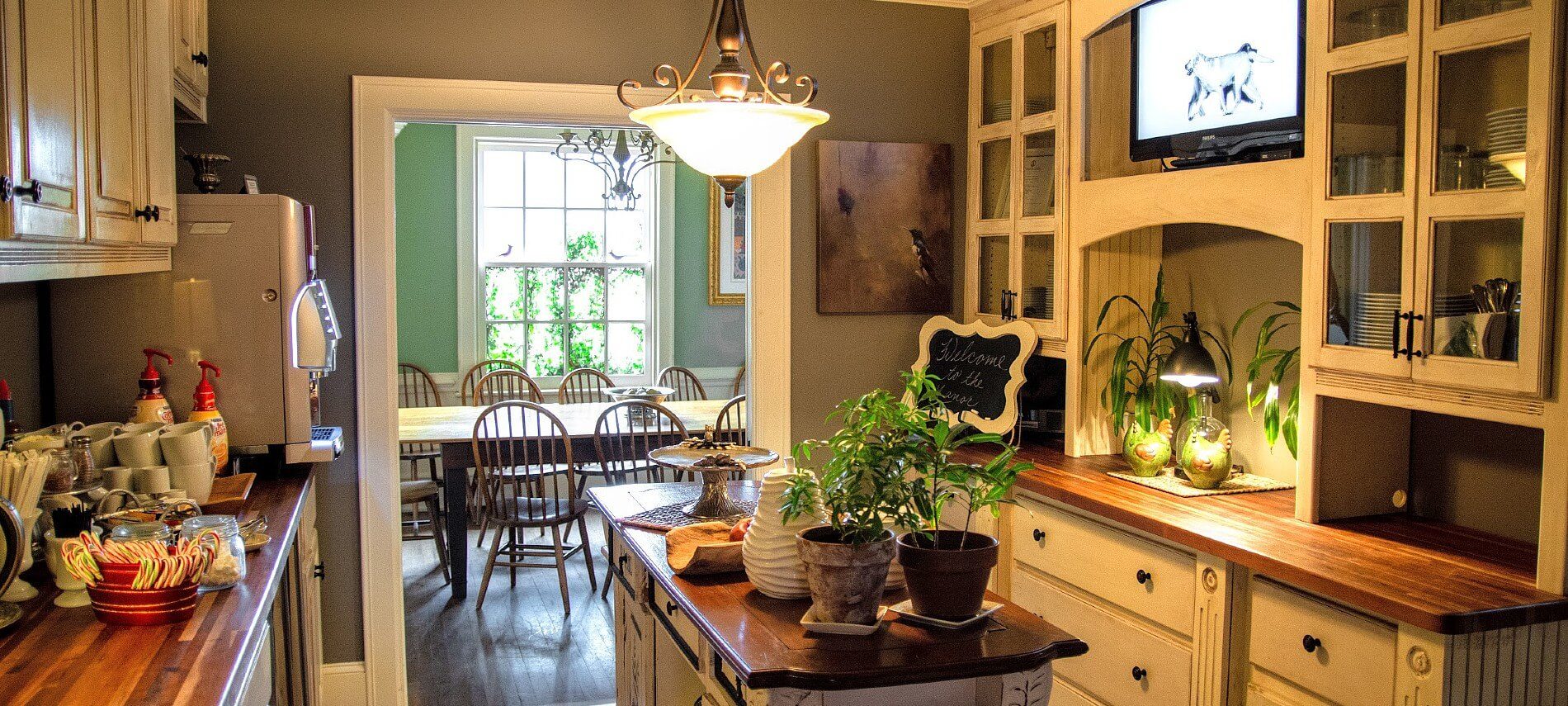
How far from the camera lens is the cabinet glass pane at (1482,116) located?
7.02ft

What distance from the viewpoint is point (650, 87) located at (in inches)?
148

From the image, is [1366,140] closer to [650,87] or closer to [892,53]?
[892,53]

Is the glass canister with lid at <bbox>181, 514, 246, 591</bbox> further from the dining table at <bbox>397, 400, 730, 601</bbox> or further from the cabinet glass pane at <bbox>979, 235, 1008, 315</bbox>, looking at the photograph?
the dining table at <bbox>397, 400, 730, 601</bbox>

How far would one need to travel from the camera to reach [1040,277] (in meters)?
3.74

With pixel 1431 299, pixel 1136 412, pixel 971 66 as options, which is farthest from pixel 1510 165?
pixel 971 66

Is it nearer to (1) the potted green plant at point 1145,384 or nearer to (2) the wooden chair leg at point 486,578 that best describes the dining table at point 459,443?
(2) the wooden chair leg at point 486,578

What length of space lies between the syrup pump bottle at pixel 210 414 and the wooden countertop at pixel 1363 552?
7.01 ft

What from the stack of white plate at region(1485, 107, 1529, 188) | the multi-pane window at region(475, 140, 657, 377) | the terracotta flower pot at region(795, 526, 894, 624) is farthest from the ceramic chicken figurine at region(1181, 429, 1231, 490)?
the multi-pane window at region(475, 140, 657, 377)

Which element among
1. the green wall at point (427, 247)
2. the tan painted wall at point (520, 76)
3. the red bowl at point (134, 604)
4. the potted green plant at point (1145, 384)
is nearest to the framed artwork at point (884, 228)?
the tan painted wall at point (520, 76)

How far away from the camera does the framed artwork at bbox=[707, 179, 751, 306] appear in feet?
23.2

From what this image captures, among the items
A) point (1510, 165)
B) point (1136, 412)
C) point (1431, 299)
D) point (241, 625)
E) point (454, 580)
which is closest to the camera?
point (241, 625)

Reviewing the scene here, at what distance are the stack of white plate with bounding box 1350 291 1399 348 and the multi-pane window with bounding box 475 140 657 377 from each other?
502 centimetres

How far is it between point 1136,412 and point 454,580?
3.03 metres

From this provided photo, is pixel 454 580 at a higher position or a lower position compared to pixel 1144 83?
lower
